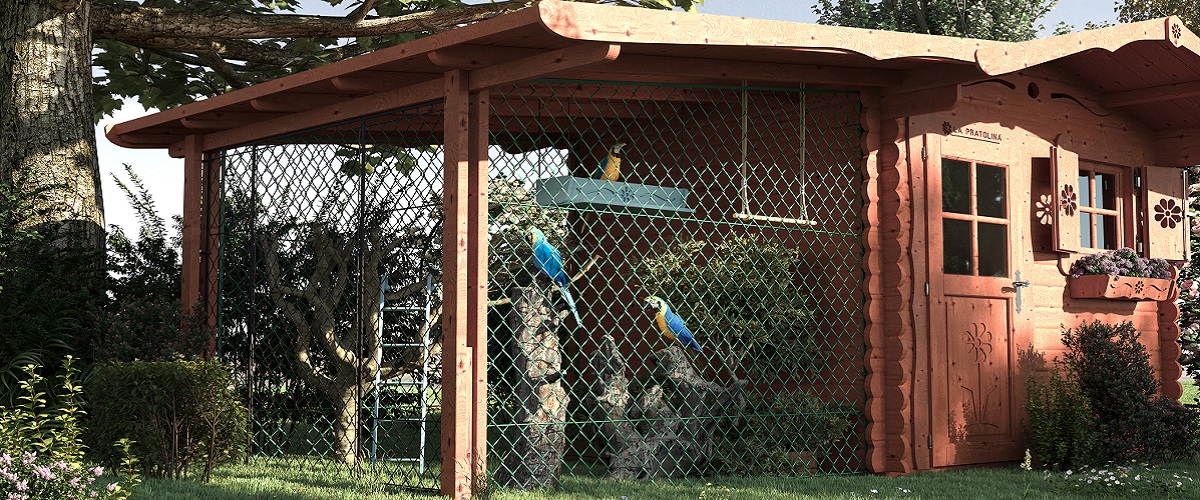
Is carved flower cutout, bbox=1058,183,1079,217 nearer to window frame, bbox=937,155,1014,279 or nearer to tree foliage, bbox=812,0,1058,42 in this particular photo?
window frame, bbox=937,155,1014,279

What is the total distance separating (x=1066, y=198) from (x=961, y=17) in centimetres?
1109

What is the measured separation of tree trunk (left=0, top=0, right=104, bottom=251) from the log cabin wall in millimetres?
5891

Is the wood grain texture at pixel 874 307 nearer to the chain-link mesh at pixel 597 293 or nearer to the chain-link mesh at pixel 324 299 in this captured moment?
the chain-link mesh at pixel 597 293

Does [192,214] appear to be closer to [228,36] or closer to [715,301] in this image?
[228,36]

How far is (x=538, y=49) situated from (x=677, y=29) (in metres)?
0.70

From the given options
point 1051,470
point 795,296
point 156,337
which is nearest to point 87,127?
point 156,337

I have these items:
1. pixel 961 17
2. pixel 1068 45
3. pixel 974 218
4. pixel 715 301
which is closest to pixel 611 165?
pixel 715 301

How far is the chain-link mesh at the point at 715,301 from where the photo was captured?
637cm

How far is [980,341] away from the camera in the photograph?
739cm

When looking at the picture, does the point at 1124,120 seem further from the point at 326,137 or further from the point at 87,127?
the point at 87,127

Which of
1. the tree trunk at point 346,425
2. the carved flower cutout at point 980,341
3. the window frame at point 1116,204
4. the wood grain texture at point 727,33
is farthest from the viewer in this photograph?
the window frame at point 1116,204

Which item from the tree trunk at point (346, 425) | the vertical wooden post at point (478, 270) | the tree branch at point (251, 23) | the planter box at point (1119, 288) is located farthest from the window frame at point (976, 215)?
the tree branch at point (251, 23)

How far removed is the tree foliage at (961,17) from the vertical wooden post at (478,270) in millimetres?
13030

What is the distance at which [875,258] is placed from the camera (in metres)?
7.04
